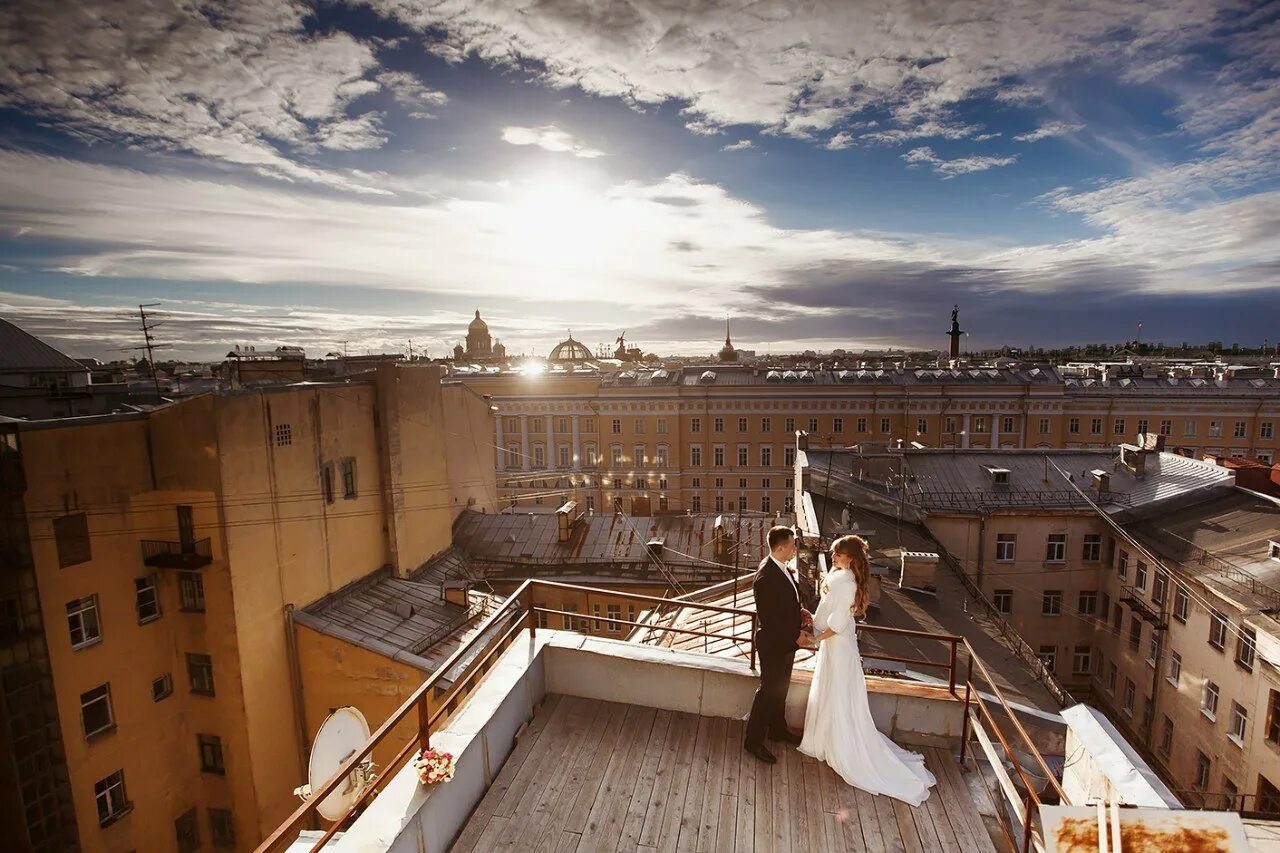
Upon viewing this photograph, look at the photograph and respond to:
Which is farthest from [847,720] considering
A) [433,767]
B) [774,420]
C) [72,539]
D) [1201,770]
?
[774,420]

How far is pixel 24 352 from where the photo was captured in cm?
2256

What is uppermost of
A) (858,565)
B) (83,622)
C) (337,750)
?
(858,565)

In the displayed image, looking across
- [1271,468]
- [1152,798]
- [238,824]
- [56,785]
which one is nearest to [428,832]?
[1152,798]

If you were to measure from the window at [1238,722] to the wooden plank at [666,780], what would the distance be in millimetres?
18126

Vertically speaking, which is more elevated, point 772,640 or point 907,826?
point 772,640

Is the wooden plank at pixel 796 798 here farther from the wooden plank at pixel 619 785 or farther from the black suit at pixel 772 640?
the wooden plank at pixel 619 785

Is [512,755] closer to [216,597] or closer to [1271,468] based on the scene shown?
[216,597]

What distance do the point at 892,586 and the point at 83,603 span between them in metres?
18.6

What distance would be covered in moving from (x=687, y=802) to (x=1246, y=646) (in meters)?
18.4

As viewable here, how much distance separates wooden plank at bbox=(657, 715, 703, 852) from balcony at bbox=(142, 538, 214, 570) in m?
14.2

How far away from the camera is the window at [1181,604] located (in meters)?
18.4

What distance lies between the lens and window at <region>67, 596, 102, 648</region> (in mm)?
14078

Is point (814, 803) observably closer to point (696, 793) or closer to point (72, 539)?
point (696, 793)

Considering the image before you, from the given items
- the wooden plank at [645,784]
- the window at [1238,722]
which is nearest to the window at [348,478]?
the wooden plank at [645,784]
